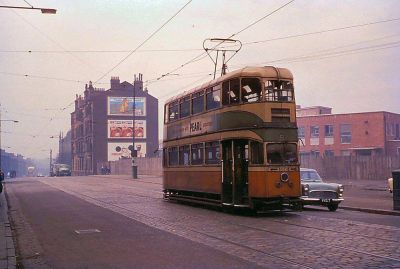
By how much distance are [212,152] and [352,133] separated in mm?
48984

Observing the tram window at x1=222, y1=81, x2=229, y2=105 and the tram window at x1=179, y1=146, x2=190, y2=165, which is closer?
the tram window at x1=222, y1=81, x2=229, y2=105

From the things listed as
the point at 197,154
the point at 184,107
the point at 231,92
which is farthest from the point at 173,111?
the point at 231,92

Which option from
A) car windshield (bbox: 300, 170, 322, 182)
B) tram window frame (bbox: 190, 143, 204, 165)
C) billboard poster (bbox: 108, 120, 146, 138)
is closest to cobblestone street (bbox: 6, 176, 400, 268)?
tram window frame (bbox: 190, 143, 204, 165)

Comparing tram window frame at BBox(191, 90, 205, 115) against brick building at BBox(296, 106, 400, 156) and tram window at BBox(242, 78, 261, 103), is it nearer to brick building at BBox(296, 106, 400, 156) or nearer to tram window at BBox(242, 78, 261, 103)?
tram window at BBox(242, 78, 261, 103)

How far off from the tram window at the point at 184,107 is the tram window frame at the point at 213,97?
7.06 ft

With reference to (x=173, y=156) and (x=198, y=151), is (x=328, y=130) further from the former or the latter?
(x=198, y=151)

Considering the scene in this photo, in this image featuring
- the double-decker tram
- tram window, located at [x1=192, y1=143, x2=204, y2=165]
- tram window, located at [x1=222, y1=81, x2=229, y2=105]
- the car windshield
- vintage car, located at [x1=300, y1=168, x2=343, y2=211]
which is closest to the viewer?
the double-decker tram

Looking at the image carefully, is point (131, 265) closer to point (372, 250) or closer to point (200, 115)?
point (372, 250)

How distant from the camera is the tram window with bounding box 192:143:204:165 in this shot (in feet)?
66.3

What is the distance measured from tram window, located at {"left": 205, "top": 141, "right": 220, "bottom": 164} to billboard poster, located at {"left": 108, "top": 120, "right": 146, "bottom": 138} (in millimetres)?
75942

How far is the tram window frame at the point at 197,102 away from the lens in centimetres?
2014

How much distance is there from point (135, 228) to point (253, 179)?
14.8 feet

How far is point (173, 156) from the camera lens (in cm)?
2369

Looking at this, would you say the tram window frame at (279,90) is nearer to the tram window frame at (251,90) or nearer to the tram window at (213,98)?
the tram window frame at (251,90)
